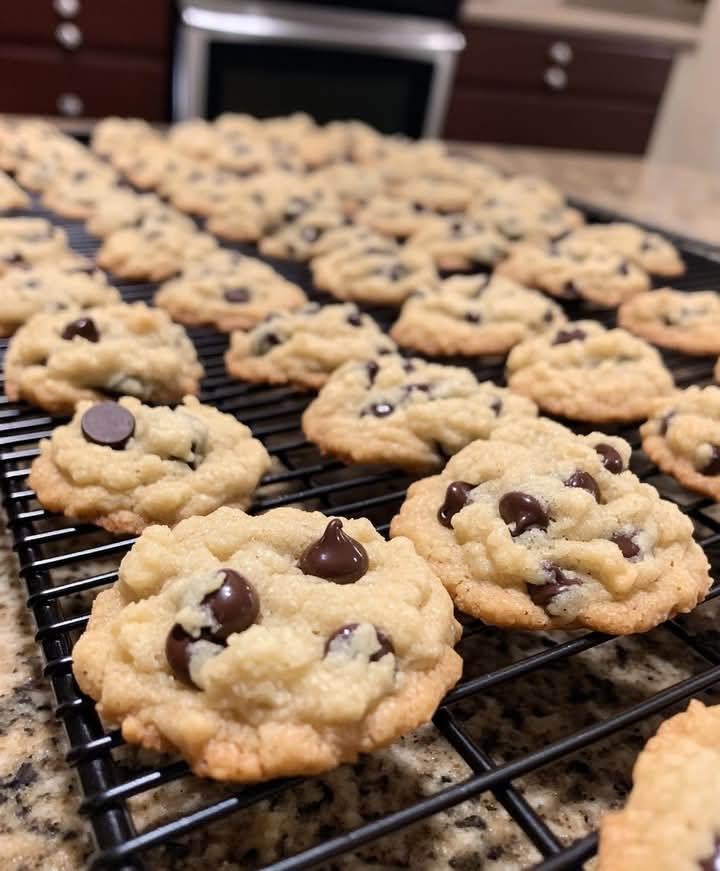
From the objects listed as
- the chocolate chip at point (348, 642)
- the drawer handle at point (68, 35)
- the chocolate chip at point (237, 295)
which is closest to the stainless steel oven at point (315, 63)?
the drawer handle at point (68, 35)

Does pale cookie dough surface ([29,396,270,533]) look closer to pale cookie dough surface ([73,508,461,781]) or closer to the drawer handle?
pale cookie dough surface ([73,508,461,781])

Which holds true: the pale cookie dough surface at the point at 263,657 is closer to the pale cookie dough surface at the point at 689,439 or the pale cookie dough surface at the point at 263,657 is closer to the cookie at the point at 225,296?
the pale cookie dough surface at the point at 689,439

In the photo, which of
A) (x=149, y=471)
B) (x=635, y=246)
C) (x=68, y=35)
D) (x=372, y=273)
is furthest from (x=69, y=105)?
(x=149, y=471)

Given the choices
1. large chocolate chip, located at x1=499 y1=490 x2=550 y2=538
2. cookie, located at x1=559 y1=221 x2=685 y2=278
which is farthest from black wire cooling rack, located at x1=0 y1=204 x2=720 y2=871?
cookie, located at x1=559 y1=221 x2=685 y2=278

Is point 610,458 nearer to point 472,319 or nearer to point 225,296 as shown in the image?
point 472,319

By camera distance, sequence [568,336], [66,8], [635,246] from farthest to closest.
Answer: [66,8] → [635,246] → [568,336]

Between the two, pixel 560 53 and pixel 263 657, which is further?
pixel 560 53
